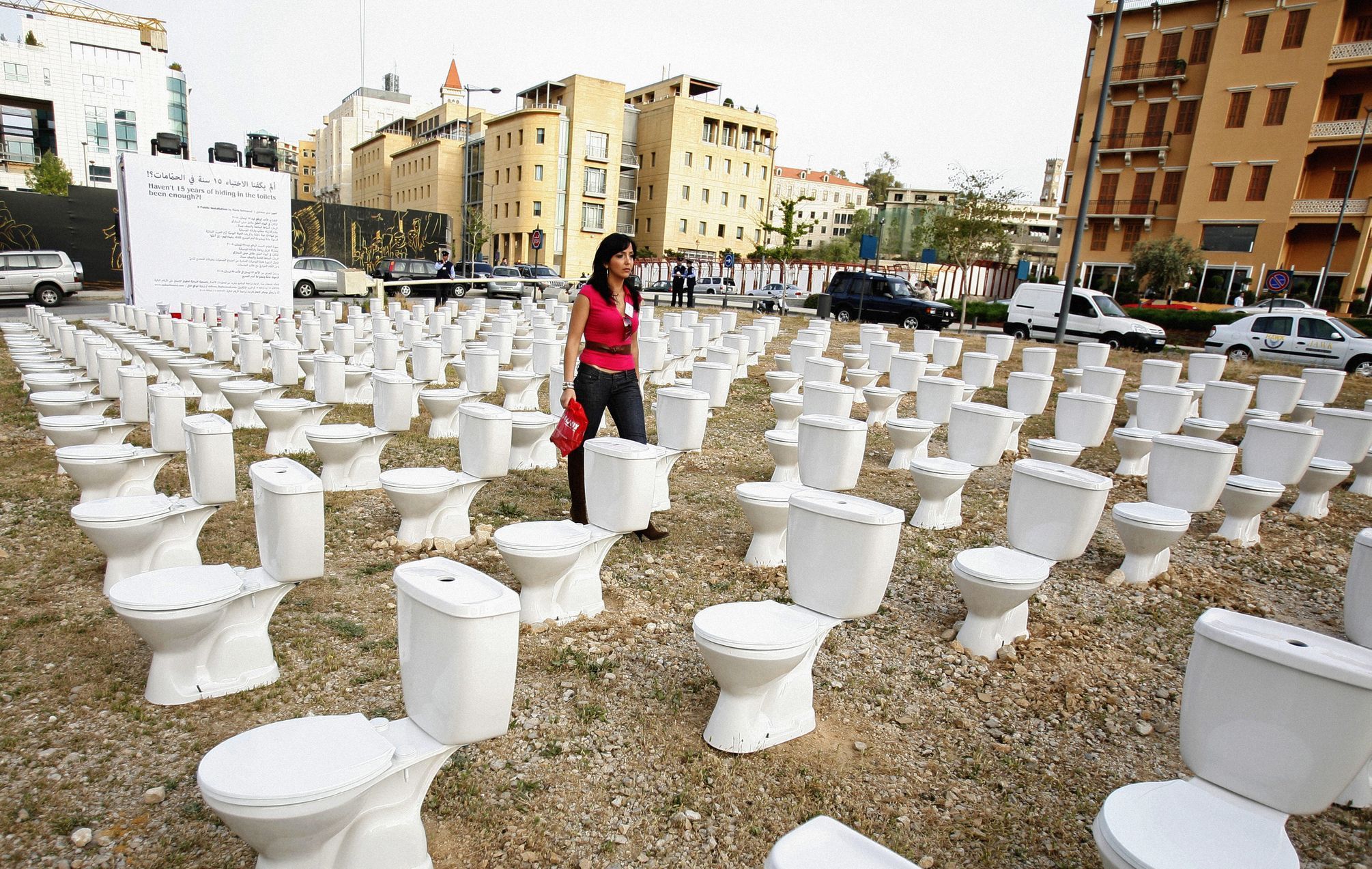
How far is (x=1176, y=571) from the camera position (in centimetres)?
456

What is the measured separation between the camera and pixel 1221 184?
3256 cm

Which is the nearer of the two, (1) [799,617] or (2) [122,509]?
(1) [799,617]

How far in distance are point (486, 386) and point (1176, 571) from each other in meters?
5.68

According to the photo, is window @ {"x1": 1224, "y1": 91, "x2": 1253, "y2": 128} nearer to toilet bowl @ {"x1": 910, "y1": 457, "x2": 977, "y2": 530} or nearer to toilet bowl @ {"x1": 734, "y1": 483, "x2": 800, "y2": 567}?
toilet bowl @ {"x1": 910, "y1": 457, "x2": 977, "y2": 530}

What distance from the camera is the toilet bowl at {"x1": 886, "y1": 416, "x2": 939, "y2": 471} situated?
20.4 ft

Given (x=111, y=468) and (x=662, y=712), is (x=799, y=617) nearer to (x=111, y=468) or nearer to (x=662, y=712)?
(x=662, y=712)

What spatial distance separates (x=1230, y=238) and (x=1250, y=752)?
38.9 metres

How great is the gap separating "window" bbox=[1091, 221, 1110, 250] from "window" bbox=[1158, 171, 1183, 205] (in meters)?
2.54

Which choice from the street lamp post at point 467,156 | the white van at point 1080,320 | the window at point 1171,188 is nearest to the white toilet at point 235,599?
the white van at point 1080,320

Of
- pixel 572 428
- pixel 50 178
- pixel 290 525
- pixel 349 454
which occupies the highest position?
pixel 50 178

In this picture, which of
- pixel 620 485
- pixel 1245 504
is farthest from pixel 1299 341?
pixel 620 485

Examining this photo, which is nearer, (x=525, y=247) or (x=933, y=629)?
(x=933, y=629)

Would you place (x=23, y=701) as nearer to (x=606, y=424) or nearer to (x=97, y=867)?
(x=97, y=867)

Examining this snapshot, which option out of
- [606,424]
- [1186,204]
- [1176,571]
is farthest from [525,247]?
[1176,571]
